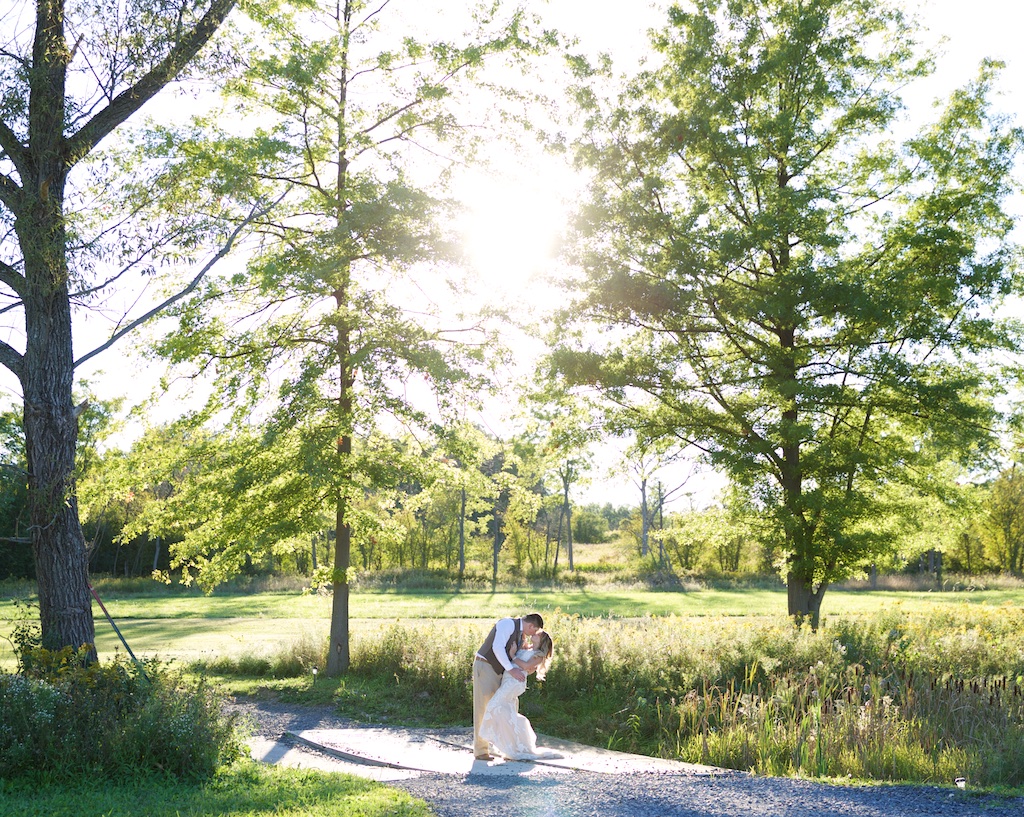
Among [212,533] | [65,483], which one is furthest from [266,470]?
[65,483]

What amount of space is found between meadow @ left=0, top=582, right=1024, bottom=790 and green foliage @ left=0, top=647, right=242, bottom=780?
12.3 feet

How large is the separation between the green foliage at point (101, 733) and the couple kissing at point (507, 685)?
2.59 metres

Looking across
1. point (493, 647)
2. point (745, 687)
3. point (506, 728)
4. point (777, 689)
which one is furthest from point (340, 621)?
point (777, 689)

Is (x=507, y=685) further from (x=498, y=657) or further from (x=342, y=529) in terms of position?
(x=342, y=529)

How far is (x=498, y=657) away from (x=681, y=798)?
3.24 m

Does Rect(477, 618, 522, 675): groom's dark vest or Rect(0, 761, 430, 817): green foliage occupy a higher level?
Rect(477, 618, 522, 675): groom's dark vest

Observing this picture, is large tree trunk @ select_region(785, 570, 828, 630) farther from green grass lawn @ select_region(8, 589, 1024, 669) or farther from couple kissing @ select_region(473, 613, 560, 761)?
couple kissing @ select_region(473, 613, 560, 761)

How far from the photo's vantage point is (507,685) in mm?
9297

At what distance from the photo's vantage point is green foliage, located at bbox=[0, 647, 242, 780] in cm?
714

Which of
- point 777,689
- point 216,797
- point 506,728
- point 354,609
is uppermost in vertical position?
point 777,689

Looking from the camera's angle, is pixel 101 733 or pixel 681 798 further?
pixel 101 733

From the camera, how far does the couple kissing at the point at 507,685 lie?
9.09 m

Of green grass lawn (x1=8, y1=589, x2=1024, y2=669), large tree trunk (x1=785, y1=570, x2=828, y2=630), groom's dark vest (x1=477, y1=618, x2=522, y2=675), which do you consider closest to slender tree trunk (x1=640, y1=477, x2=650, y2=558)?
green grass lawn (x1=8, y1=589, x2=1024, y2=669)

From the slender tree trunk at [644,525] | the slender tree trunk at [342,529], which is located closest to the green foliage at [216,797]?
the slender tree trunk at [342,529]
